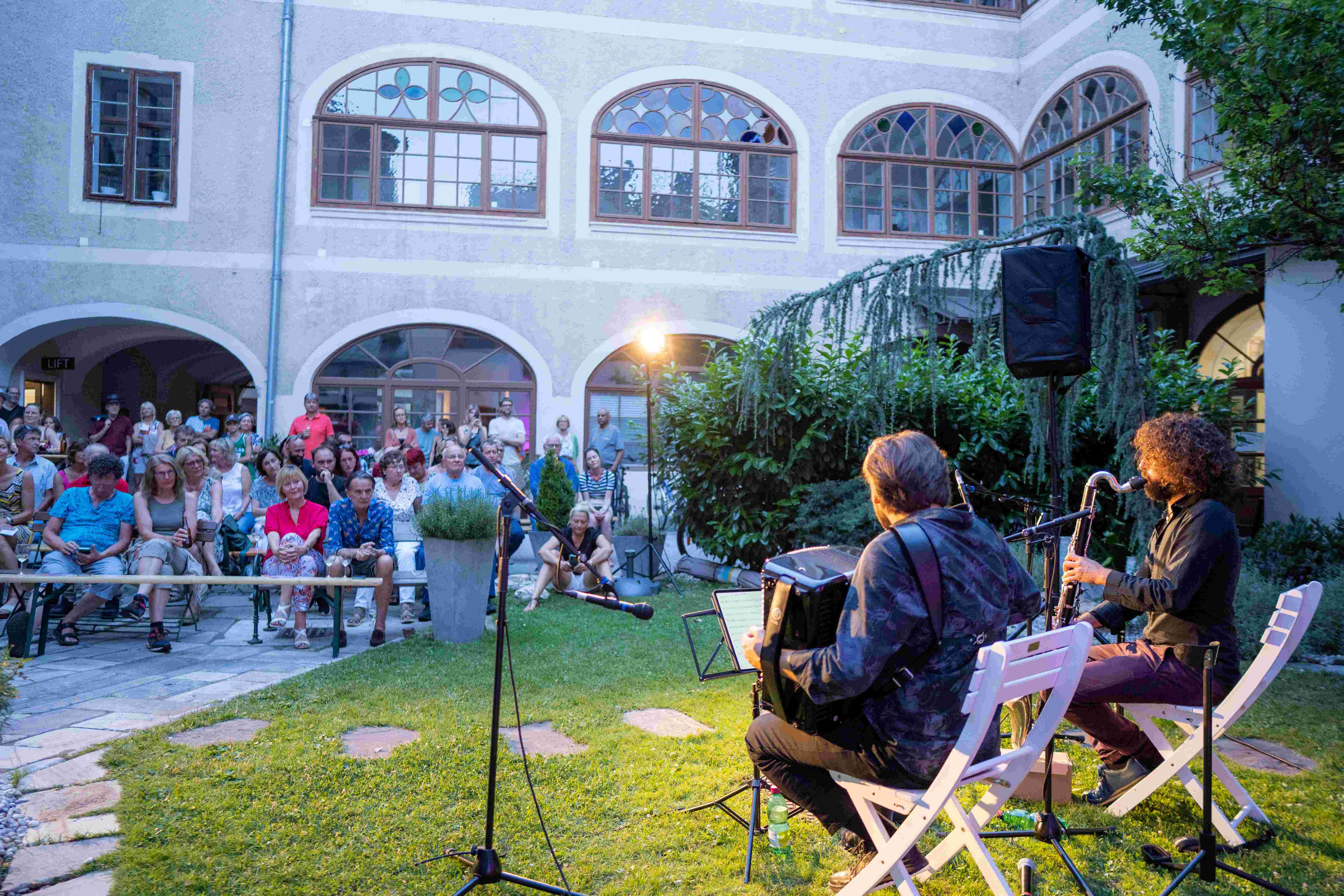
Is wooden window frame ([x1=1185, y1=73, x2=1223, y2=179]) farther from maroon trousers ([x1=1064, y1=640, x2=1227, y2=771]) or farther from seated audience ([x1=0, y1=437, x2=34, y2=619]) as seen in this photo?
seated audience ([x1=0, y1=437, x2=34, y2=619])

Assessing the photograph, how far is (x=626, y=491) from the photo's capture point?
1285 centimetres

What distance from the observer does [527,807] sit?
3691 millimetres

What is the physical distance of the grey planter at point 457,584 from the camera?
22.1ft

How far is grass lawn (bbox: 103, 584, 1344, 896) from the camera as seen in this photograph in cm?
312

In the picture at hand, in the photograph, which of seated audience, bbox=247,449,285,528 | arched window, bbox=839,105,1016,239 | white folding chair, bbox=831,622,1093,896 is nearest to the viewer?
white folding chair, bbox=831,622,1093,896

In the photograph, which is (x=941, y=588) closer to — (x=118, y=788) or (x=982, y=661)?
(x=982, y=661)

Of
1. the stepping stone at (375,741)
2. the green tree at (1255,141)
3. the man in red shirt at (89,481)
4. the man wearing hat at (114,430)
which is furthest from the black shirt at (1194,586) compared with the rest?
the man wearing hat at (114,430)

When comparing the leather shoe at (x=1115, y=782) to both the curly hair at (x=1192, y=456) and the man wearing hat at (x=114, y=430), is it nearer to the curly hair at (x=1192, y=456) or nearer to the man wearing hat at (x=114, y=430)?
the curly hair at (x=1192, y=456)

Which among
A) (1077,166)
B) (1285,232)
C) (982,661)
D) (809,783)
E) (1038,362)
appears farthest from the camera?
(1077,166)

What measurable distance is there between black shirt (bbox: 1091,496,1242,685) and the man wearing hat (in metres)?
13.9

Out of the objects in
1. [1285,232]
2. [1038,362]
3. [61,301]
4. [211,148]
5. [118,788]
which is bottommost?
[118,788]

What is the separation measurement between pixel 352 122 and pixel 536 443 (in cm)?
563

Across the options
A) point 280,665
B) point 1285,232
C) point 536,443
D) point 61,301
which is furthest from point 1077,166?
point 61,301

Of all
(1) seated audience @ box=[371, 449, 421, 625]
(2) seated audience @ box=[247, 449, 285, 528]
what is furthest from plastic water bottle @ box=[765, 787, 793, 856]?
(2) seated audience @ box=[247, 449, 285, 528]
